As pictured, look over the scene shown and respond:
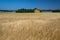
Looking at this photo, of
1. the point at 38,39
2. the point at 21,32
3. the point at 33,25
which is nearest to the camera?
the point at 38,39

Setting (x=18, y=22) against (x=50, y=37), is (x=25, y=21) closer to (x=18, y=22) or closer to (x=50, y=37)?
(x=18, y=22)

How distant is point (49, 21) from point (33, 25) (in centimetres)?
41

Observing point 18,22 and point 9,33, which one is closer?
point 9,33

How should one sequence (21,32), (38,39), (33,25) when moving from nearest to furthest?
1. (38,39)
2. (21,32)
3. (33,25)

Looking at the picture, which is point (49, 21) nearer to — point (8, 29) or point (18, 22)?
point (18, 22)

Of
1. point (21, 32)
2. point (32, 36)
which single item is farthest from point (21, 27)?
point (32, 36)

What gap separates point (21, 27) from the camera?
12.3 feet

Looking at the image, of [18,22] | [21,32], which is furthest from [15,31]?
[18,22]

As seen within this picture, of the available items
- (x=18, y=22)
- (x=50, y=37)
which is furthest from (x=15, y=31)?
(x=50, y=37)

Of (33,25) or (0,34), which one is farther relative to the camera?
(33,25)

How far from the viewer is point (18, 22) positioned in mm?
3928

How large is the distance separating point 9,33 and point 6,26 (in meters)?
0.24

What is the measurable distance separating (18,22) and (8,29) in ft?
1.21

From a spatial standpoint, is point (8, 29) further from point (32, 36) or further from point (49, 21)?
point (49, 21)
